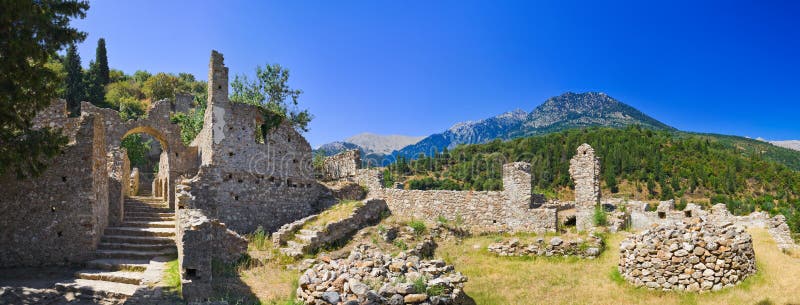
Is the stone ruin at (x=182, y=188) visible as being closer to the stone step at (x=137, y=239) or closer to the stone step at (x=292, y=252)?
the stone step at (x=137, y=239)

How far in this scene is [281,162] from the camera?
1945cm

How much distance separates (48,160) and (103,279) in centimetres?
352

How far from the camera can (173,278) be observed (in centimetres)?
1100

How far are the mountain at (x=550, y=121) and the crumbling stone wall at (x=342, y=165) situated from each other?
Result: 72.5 metres

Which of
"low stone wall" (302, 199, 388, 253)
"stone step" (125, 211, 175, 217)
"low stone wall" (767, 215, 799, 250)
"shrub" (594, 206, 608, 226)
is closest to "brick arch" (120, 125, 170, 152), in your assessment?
"stone step" (125, 211, 175, 217)

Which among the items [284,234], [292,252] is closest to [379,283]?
[292,252]

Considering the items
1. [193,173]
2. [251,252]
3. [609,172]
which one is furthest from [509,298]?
[609,172]

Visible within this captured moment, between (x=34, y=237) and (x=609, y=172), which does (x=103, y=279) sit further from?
(x=609, y=172)

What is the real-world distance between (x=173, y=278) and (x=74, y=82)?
47408 millimetres

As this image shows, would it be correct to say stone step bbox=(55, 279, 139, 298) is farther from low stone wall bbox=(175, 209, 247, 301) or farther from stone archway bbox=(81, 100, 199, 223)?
stone archway bbox=(81, 100, 199, 223)

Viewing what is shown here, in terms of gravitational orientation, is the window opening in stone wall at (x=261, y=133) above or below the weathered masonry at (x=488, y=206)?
above

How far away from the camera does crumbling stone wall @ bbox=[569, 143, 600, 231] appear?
18.1 meters

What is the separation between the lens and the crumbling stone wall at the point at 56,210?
11688mm

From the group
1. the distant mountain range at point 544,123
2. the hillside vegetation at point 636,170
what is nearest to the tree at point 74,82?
the hillside vegetation at point 636,170
